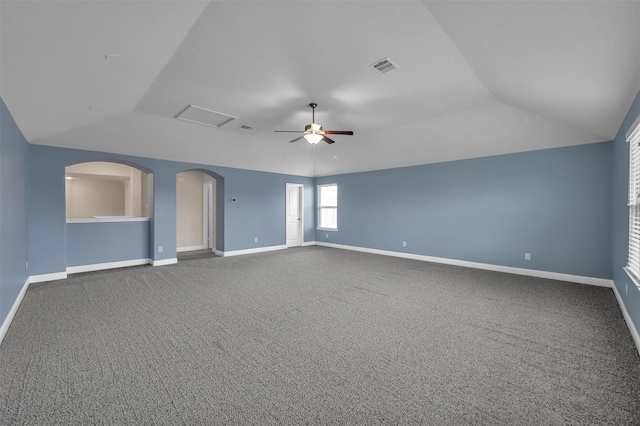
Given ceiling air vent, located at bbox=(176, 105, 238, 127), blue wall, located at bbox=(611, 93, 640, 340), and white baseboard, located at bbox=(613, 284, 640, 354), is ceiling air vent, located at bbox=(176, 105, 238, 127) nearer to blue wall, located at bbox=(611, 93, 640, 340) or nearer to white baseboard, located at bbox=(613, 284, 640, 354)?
blue wall, located at bbox=(611, 93, 640, 340)

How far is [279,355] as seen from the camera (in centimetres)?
234

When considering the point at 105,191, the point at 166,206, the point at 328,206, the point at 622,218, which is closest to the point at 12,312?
the point at 166,206

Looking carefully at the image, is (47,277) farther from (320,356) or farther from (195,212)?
(320,356)

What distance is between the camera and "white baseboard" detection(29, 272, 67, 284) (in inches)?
180

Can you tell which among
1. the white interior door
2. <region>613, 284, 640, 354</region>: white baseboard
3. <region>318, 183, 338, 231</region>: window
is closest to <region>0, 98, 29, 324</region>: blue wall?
the white interior door

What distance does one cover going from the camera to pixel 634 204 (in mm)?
2826

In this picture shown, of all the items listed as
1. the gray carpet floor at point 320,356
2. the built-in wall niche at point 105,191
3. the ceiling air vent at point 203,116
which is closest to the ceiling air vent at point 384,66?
the ceiling air vent at point 203,116

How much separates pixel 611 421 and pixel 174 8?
3830mm

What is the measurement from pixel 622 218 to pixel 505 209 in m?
1.85

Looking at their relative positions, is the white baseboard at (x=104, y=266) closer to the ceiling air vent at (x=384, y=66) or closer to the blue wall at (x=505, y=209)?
the blue wall at (x=505, y=209)

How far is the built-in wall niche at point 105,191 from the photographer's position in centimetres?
801

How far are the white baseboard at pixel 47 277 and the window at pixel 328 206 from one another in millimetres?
6131

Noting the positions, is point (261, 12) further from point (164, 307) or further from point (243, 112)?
point (164, 307)

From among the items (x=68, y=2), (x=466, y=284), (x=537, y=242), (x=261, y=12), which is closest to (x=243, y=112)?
(x=261, y=12)
